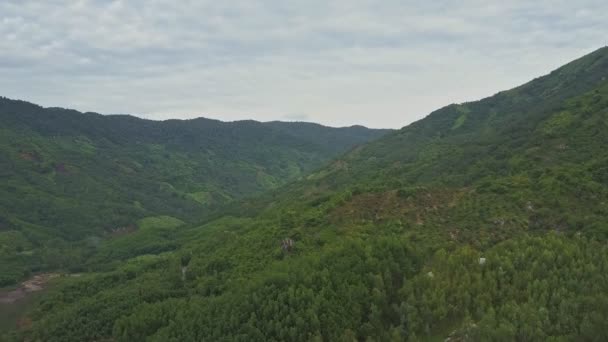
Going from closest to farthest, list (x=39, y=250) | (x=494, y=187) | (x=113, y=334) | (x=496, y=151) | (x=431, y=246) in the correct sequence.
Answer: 1. (x=431, y=246)
2. (x=113, y=334)
3. (x=494, y=187)
4. (x=496, y=151)
5. (x=39, y=250)

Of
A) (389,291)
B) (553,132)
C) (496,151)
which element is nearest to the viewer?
(389,291)

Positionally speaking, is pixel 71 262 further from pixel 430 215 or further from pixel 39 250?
pixel 430 215

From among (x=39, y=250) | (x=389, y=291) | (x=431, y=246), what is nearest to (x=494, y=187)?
(x=431, y=246)

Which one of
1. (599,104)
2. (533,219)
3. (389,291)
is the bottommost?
(389,291)

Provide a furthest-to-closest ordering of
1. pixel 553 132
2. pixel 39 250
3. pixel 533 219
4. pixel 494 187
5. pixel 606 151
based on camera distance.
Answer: pixel 39 250 < pixel 553 132 < pixel 606 151 < pixel 494 187 < pixel 533 219

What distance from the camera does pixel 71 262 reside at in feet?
535

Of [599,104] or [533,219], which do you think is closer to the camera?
[533,219]

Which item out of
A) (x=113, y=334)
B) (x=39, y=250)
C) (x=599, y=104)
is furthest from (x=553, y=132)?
(x=39, y=250)

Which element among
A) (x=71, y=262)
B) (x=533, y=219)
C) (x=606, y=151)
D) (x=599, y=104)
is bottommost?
(x=71, y=262)

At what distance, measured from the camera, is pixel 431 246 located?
66062mm

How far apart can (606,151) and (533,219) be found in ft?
150

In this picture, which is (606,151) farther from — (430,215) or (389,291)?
(389,291)

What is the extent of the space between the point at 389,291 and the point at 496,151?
108049 mm

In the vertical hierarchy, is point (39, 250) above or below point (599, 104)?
below
